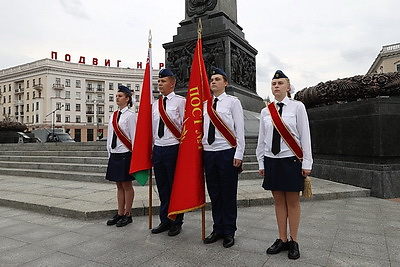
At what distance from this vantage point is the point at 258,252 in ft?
10.4

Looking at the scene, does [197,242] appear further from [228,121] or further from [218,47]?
[218,47]

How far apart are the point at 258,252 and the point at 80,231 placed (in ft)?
7.93

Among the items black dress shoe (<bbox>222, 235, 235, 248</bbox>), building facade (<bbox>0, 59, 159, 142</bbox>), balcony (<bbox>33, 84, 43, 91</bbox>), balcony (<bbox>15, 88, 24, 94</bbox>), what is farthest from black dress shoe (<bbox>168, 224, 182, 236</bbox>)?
balcony (<bbox>15, 88, 24, 94</bbox>)

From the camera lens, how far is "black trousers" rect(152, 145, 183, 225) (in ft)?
12.9

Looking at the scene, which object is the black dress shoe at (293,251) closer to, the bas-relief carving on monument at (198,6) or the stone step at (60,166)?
the stone step at (60,166)

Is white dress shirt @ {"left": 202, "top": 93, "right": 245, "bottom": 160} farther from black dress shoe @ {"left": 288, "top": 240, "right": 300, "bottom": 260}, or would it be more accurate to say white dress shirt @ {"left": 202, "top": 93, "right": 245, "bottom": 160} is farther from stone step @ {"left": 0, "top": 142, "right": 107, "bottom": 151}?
stone step @ {"left": 0, "top": 142, "right": 107, "bottom": 151}

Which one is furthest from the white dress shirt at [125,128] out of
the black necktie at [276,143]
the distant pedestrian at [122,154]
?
the black necktie at [276,143]

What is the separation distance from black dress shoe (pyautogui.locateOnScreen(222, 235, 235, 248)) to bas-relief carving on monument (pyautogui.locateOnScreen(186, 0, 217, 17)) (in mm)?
11046

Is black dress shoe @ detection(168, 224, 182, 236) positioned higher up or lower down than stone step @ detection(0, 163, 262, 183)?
lower down

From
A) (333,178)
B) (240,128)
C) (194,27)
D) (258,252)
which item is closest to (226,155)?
(240,128)

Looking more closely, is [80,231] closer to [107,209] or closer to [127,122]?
[107,209]

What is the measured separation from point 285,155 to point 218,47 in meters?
9.30

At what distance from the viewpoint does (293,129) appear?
3.17 m

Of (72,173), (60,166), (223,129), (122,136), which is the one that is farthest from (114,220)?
(60,166)
